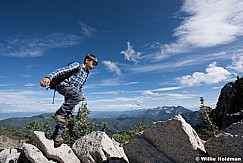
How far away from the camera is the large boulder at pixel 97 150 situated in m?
13.9

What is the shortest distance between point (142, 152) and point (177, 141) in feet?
7.62

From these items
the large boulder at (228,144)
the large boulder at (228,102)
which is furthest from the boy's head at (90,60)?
the large boulder at (228,102)

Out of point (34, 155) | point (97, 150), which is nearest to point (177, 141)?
point (97, 150)

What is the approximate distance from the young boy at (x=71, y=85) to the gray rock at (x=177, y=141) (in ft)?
16.5

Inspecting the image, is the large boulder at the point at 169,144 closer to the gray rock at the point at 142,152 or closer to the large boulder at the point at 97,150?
the gray rock at the point at 142,152

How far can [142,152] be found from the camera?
537 inches

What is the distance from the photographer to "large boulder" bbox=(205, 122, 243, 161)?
1105 centimetres

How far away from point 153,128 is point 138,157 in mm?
1982

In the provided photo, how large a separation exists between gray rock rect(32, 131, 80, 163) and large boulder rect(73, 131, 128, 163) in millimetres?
585

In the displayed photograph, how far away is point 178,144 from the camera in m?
→ 12.6

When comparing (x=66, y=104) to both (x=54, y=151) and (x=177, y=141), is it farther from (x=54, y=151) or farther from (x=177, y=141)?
(x=177, y=141)

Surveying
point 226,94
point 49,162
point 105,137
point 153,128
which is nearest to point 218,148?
point 153,128

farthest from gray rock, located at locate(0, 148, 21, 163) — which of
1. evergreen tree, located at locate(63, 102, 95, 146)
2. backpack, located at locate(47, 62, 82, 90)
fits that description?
evergreen tree, located at locate(63, 102, 95, 146)

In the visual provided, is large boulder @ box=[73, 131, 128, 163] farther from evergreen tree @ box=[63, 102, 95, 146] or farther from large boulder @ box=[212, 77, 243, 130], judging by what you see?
large boulder @ box=[212, 77, 243, 130]
